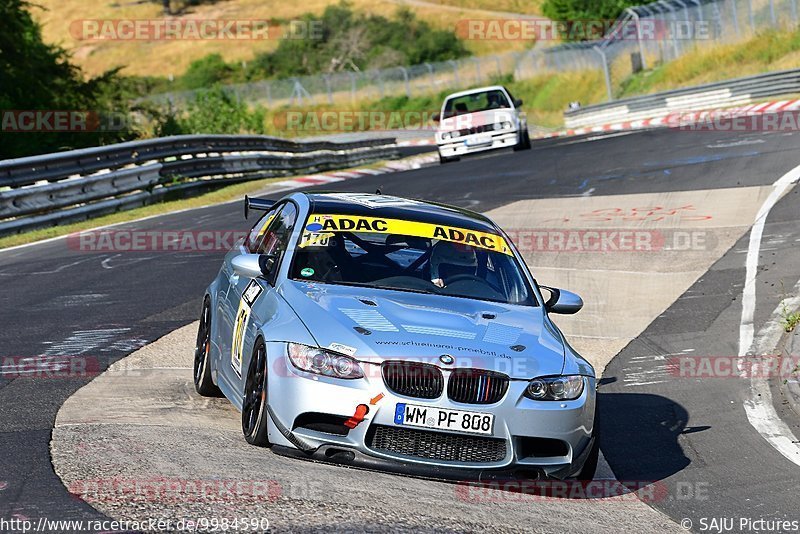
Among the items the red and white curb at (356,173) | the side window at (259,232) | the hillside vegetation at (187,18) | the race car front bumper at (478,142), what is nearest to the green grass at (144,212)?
the red and white curb at (356,173)

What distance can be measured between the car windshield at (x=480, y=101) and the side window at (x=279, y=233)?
853 inches

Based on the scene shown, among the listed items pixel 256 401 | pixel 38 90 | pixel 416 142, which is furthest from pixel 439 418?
pixel 416 142

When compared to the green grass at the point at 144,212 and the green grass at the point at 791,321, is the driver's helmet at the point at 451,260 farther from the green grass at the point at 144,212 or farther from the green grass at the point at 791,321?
the green grass at the point at 144,212

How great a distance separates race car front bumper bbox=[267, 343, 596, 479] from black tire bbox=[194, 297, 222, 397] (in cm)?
188

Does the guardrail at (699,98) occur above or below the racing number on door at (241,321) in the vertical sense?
below

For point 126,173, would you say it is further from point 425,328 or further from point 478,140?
point 425,328

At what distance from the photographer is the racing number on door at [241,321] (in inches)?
295

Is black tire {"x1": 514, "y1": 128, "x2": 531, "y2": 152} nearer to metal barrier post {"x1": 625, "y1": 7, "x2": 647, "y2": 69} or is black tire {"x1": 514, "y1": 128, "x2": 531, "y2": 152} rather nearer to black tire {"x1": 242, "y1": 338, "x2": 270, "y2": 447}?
metal barrier post {"x1": 625, "y1": 7, "x2": 647, "y2": 69}

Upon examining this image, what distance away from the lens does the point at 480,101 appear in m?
31.0

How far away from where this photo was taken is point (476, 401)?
21.5 feet

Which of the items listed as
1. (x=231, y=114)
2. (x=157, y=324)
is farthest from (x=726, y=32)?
(x=157, y=324)

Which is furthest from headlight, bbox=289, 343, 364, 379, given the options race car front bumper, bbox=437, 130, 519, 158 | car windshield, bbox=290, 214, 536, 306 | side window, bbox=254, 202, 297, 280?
race car front bumper, bbox=437, 130, 519, 158

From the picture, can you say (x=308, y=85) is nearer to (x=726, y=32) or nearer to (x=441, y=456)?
(x=726, y=32)

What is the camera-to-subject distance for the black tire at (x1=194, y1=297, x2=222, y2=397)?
841 cm
